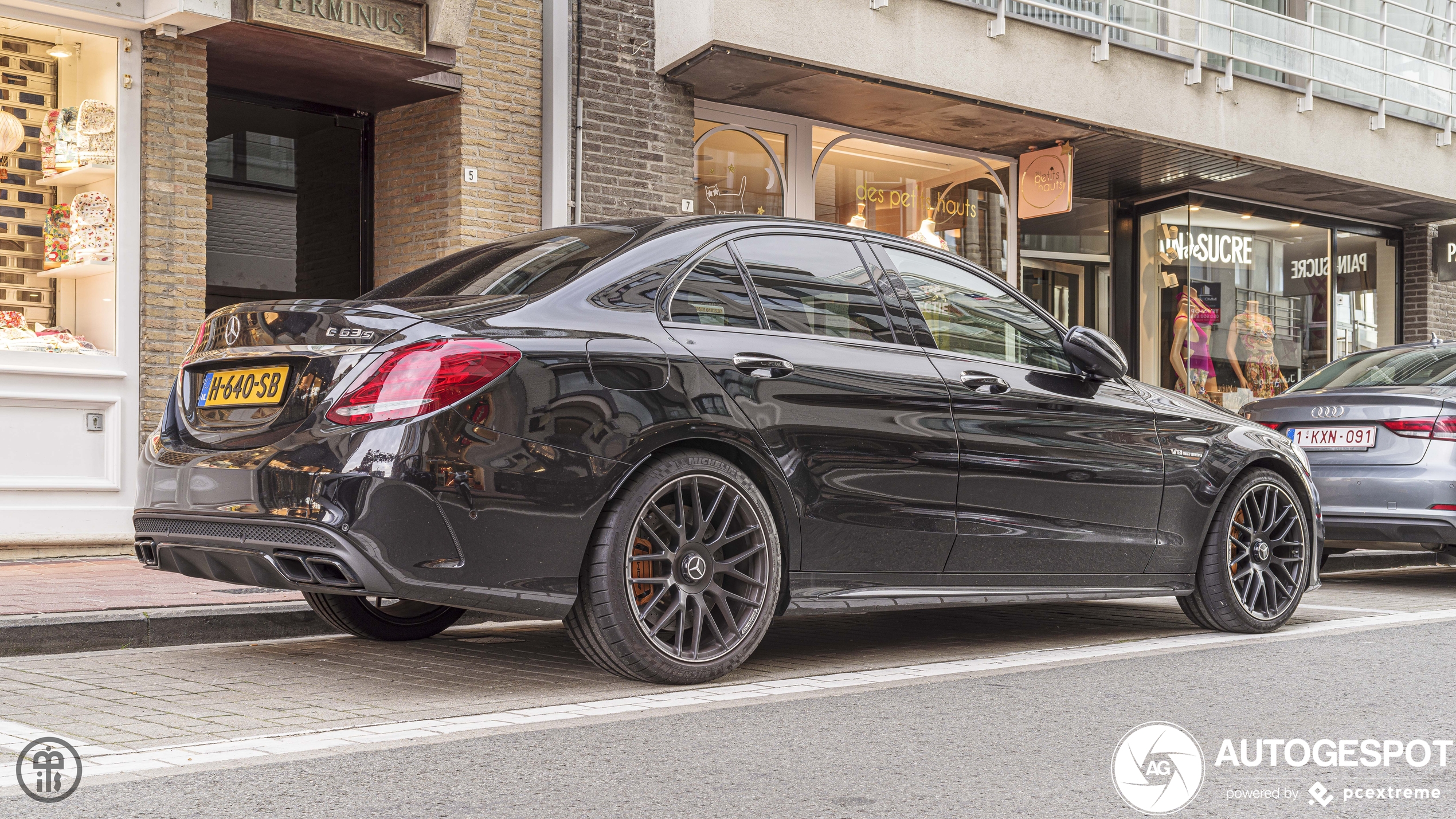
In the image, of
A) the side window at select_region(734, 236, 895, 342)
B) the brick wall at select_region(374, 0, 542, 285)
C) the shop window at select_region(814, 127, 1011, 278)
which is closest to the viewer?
the side window at select_region(734, 236, 895, 342)

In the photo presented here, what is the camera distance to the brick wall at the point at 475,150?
1080 cm

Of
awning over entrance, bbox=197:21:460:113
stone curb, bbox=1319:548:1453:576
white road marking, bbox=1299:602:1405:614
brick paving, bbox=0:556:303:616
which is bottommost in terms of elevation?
stone curb, bbox=1319:548:1453:576

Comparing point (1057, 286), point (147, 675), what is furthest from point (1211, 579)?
point (1057, 286)

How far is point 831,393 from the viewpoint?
16.6 ft

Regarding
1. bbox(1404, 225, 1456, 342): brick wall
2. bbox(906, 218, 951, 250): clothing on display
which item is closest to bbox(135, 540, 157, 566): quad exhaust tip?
bbox(906, 218, 951, 250): clothing on display

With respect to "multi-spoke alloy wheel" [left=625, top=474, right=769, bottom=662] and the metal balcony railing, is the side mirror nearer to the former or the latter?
"multi-spoke alloy wheel" [left=625, top=474, right=769, bottom=662]

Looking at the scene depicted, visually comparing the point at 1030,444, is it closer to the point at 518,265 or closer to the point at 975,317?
the point at 975,317

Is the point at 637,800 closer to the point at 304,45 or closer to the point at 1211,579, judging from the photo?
the point at 1211,579

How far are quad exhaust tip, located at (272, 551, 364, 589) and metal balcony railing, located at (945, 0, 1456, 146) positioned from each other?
372 inches

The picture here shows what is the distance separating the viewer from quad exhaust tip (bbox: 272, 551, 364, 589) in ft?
13.6

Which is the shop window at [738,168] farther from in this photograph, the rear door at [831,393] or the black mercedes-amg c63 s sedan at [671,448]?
the rear door at [831,393]

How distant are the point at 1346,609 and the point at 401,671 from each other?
203 inches

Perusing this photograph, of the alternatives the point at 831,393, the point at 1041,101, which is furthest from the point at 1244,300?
the point at 831,393

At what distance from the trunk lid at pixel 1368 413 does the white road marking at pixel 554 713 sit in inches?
100
